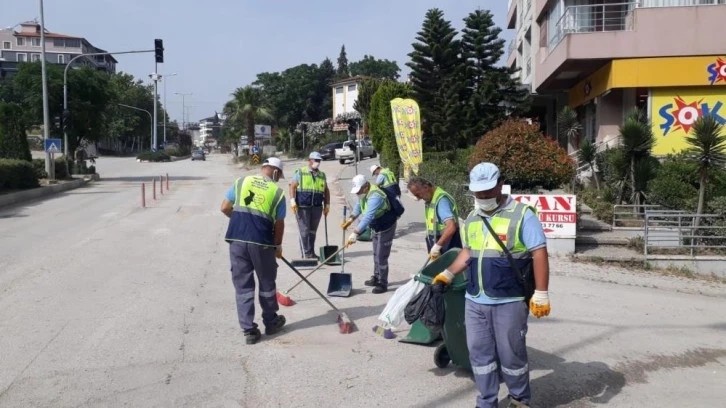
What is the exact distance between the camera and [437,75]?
27469 mm

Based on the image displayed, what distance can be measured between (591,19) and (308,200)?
14.5m

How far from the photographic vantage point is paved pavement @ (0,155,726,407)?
5.37 m

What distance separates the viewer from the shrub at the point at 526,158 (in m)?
13.6

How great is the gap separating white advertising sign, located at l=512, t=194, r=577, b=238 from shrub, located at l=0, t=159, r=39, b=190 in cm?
1856

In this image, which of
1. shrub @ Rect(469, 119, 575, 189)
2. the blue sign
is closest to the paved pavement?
shrub @ Rect(469, 119, 575, 189)

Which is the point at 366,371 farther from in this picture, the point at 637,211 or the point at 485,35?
the point at 485,35

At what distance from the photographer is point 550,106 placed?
3306 centimetres

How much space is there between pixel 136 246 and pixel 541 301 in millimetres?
10012

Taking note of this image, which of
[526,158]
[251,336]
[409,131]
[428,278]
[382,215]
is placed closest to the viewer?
[428,278]

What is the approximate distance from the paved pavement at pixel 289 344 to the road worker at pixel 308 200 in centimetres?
97

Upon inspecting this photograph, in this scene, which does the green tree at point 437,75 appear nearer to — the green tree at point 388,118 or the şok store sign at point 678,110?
the green tree at point 388,118

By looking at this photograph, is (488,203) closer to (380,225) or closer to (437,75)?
(380,225)

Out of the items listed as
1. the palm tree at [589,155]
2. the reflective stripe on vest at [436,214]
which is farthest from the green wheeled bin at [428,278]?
the palm tree at [589,155]

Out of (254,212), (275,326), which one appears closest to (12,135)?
(275,326)
